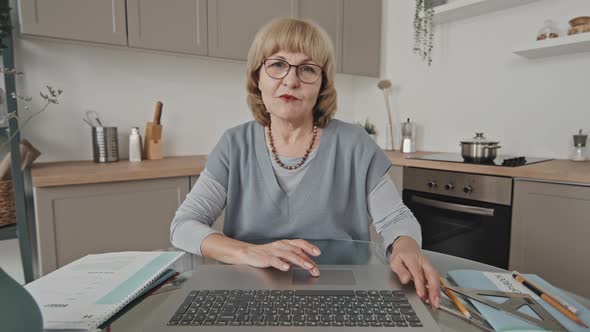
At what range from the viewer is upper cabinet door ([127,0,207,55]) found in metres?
1.92

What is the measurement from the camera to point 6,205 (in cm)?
164

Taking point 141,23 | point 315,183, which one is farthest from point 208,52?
point 315,183

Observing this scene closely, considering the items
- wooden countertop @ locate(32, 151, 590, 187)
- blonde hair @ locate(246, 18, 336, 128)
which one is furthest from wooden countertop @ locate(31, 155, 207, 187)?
blonde hair @ locate(246, 18, 336, 128)

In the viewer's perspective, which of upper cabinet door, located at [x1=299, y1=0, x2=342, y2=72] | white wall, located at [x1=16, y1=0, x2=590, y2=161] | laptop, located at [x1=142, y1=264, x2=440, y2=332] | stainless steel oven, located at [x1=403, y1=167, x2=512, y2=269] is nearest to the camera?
laptop, located at [x1=142, y1=264, x2=440, y2=332]

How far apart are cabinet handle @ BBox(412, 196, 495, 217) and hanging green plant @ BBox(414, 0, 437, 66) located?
1.23m

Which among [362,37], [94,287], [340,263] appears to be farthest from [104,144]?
[362,37]

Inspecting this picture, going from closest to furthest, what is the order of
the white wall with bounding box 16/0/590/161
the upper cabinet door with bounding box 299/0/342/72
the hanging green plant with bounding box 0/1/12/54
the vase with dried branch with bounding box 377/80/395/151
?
the hanging green plant with bounding box 0/1/12/54
the white wall with bounding box 16/0/590/161
the upper cabinet door with bounding box 299/0/342/72
the vase with dried branch with bounding box 377/80/395/151

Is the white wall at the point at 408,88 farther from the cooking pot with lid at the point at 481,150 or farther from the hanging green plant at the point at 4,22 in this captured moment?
the cooking pot with lid at the point at 481,150

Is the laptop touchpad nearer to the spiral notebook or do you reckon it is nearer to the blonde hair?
the spiral notebook

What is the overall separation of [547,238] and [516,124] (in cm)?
99

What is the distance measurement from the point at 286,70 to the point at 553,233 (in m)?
1.51

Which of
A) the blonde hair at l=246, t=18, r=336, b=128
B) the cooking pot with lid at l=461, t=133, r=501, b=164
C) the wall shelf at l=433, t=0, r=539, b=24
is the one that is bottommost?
the cooking pot with lid at l=461, t=133, r=501, b=164

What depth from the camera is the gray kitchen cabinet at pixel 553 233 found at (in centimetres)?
159

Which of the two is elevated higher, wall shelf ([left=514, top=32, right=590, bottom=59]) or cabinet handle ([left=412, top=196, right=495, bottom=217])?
wall shelf ([left=514, top=32, right=590, bottom=59])
